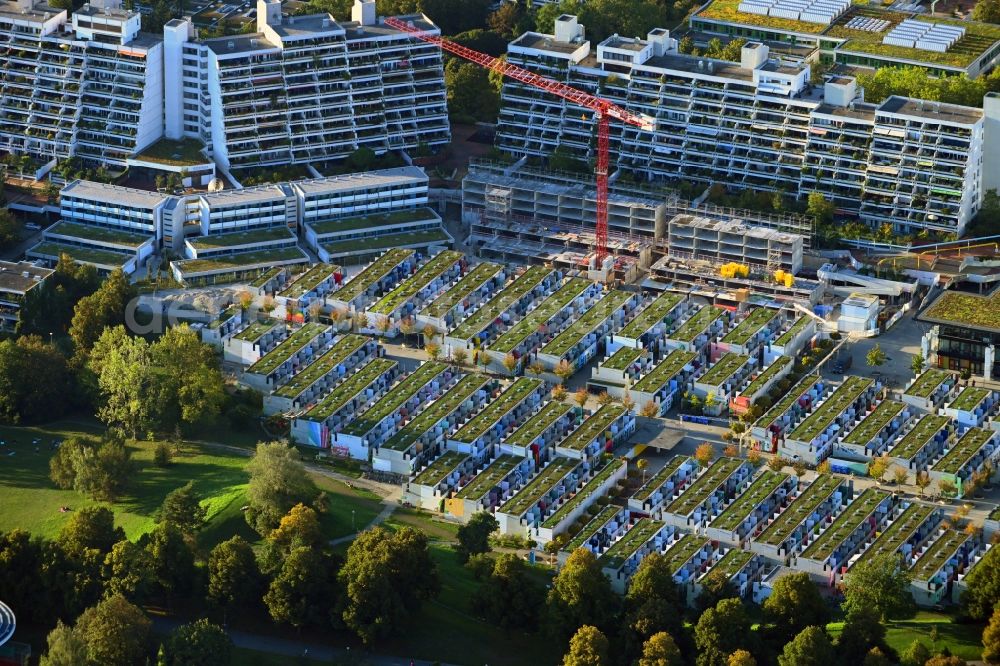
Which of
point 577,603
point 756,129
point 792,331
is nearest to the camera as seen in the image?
point 577,603

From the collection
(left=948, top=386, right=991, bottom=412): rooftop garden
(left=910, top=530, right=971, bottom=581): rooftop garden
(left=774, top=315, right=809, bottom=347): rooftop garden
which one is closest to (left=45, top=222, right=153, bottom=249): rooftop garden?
(left=774, top=315, right=809, bottom=347): rooftop garden

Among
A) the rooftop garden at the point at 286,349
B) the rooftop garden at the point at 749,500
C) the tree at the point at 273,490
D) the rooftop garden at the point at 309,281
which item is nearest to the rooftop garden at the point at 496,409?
the tree at the point at 273,490

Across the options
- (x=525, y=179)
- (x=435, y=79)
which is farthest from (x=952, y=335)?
(x=435, y=79)

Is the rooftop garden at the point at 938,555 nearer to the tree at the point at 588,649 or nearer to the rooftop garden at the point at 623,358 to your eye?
the tree at the point at 588,649

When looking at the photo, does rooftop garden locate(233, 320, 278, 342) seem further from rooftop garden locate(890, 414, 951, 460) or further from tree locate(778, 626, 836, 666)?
tree locate(778, 626, 836, 666)

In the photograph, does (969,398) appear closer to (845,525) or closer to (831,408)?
(831,408)

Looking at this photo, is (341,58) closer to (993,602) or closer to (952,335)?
(952,335)

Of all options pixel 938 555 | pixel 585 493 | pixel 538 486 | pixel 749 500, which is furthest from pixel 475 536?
pixel 938 555
